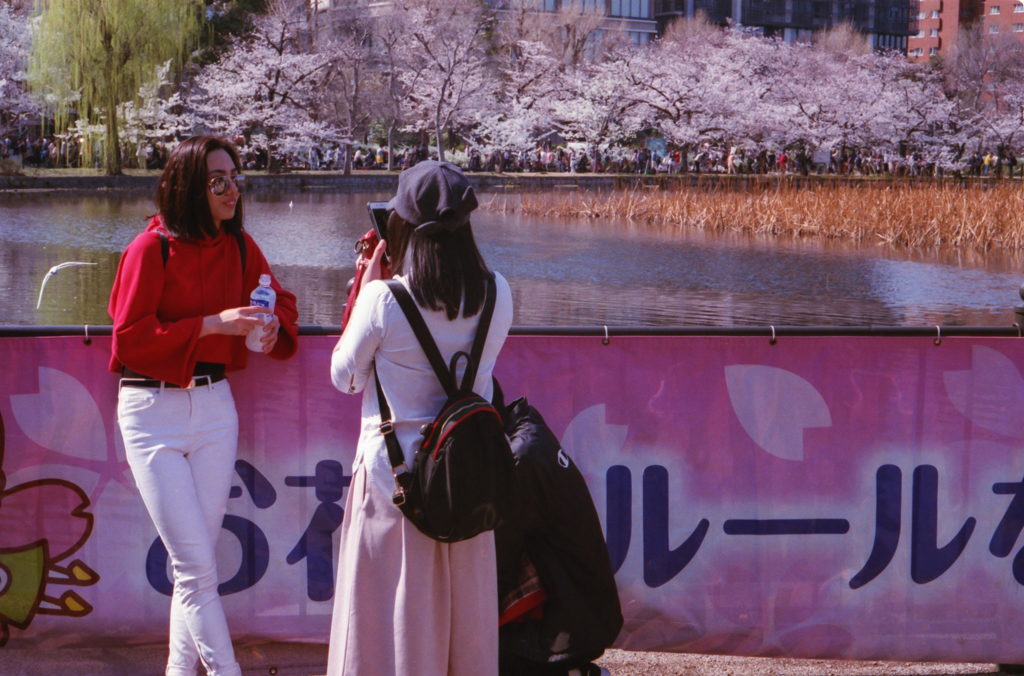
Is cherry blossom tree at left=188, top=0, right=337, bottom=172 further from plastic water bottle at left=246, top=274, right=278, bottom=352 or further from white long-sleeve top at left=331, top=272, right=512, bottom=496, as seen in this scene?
white long-sleeve top at left=331, top=272, right=512, bottom=496

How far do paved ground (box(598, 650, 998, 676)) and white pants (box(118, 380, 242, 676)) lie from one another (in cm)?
121

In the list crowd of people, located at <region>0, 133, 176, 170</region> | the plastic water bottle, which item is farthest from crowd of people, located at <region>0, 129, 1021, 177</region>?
the plastic water bottle

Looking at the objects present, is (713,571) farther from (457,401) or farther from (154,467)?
(154,467)

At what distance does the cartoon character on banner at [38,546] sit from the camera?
3.16 m

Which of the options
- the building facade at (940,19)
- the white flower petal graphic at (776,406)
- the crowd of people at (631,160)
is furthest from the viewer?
the building facade at (940,19)

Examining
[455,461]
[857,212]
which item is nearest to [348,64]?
[857,212]

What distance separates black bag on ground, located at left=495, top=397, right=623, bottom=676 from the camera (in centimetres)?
271

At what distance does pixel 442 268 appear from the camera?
7.66ft

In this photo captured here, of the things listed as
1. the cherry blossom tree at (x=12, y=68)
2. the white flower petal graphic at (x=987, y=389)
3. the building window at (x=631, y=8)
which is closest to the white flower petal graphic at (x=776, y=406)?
the white flower petal graphic at (x=987, y=389)

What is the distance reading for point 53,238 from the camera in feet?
71.6

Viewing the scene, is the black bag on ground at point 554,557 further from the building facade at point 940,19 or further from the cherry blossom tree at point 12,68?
the building facade at point 940,19

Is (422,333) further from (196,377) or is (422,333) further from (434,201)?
(196,377)

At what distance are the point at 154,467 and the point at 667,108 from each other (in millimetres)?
52096

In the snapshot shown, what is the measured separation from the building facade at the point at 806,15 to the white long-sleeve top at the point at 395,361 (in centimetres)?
8675
